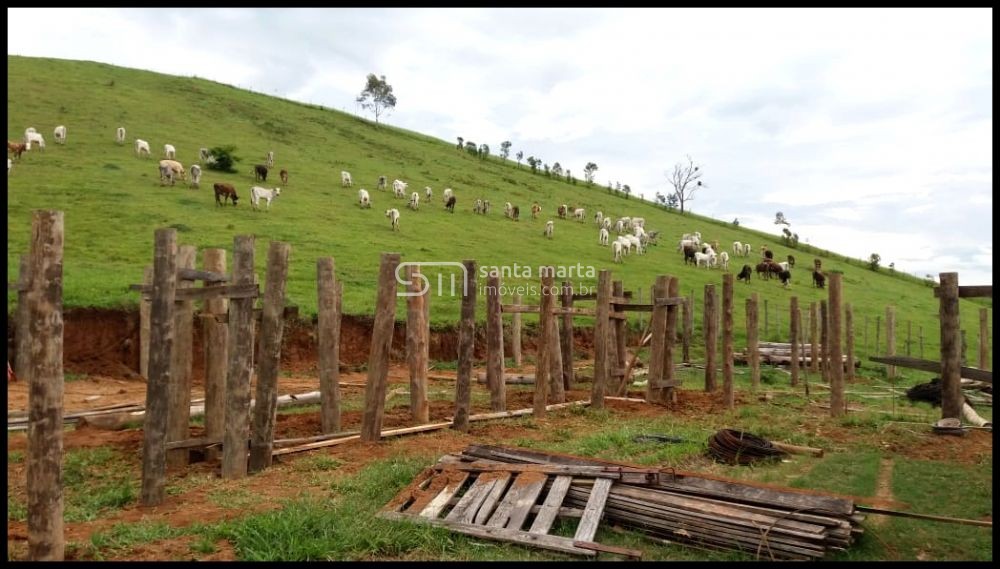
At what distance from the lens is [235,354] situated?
327 inches

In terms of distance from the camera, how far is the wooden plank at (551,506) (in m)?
6.40

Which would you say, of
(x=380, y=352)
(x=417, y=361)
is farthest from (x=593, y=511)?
(x=417, y=361)

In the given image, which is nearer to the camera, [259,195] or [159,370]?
[159,370]

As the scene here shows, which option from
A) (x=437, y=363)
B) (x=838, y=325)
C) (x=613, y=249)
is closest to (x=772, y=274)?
(x=613, y=249)

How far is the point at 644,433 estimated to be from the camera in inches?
436

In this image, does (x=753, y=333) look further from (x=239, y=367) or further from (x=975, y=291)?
(x=239, y=367)

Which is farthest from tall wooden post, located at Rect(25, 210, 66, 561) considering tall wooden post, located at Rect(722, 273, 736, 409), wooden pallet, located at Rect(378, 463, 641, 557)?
tall wooden post, located at Rect(722, 273, 736, 409)

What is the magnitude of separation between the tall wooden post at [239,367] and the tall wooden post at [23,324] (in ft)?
15.8

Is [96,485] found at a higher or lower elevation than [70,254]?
lower

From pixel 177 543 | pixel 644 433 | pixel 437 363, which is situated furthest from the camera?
pixel 437 363

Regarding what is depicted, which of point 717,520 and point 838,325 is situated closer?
point 717,520

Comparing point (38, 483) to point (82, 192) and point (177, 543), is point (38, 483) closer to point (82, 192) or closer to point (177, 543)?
point (177, 543)

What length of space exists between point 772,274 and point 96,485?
4023cm

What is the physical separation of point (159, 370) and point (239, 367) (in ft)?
3.87
